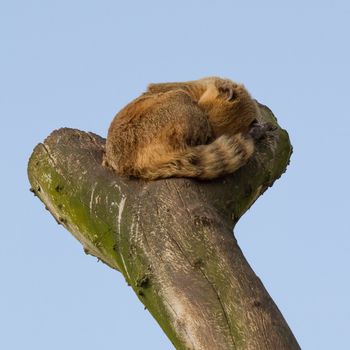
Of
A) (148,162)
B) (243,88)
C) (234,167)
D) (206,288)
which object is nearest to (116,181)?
(148,162)

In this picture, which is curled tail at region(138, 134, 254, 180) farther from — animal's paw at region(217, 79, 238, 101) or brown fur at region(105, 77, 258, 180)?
animal's paw at region(217, 79, 238, 101)

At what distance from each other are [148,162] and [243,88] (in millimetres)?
2536

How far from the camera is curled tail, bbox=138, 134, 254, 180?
5770mm

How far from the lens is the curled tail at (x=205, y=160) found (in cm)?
577

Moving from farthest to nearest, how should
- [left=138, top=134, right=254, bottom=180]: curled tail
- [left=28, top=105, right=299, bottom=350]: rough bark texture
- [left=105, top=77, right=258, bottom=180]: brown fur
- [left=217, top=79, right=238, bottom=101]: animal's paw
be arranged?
[left=217, top=79, right=238, bottom=101]: animal's paw < [left=105, top=77, right=258, bottom=180]: brown fur < [left=138, top=134, right=254, bottom=180]: curled tail < [left=28, top=105, right=299, bottom=350]: rough bark texture

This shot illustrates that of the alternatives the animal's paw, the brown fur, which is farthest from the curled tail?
the animal's paw

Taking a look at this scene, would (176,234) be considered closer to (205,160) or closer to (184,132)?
(205,160)

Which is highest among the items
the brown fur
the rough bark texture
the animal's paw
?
the animal's paw

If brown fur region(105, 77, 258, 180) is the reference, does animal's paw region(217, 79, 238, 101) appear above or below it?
above

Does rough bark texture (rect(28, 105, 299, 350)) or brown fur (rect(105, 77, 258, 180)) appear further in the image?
brown fur (rect(105, 77, 258, 180))

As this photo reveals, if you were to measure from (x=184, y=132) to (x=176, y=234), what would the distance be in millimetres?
1780

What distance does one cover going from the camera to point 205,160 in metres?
5.98

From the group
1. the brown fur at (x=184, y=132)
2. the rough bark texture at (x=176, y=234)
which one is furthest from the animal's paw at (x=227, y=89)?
the rough bark texture at (x=176, y=234)

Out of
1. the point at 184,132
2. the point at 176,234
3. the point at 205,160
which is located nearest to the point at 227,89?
the point at 184,132
